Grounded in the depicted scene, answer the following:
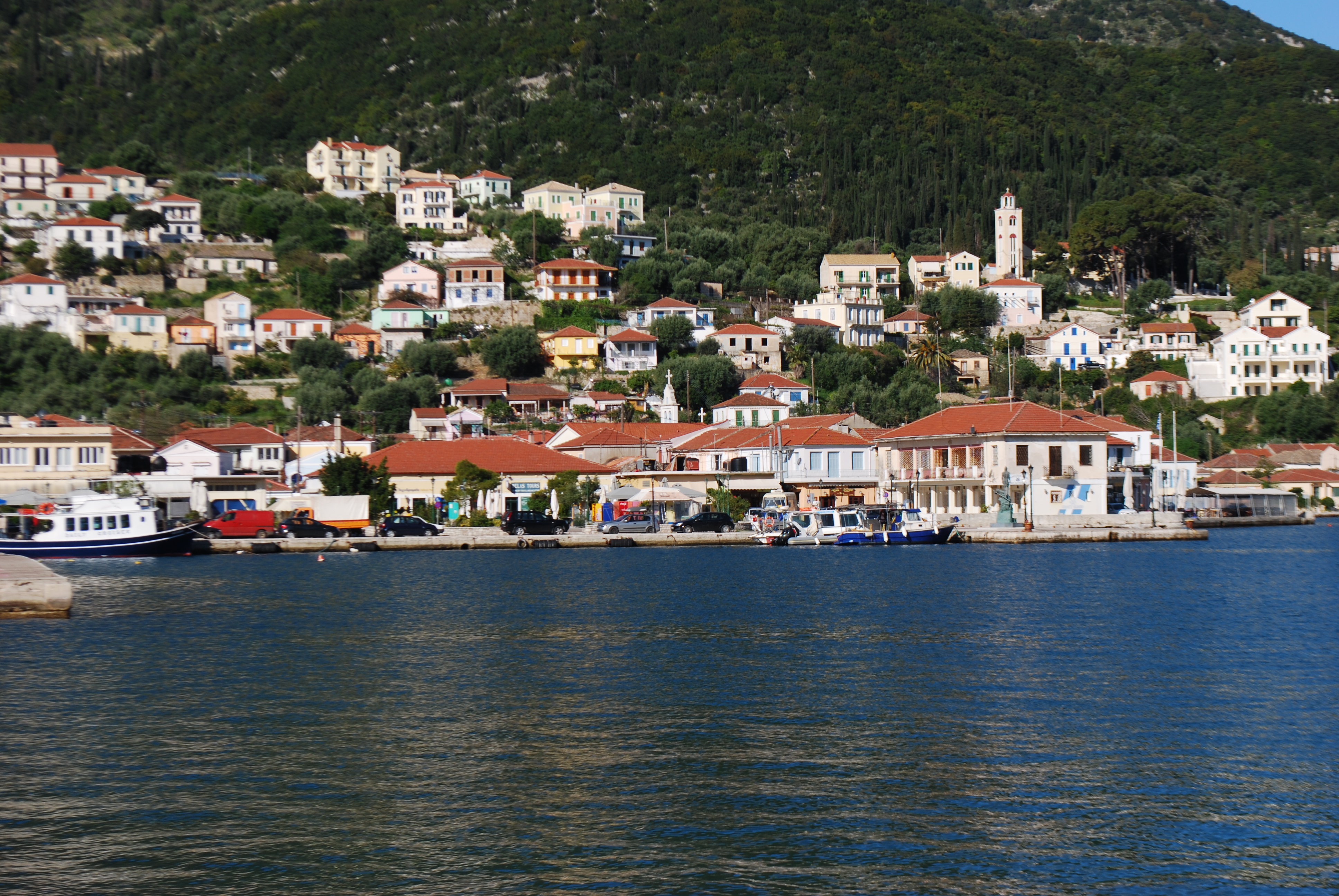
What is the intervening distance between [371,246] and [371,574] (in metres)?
74.1

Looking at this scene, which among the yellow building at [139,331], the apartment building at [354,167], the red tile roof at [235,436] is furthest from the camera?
the apartment building at [354,167]

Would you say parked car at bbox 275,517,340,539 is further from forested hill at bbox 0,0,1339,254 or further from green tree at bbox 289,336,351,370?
forested hill at bbox 0,0,1339,254

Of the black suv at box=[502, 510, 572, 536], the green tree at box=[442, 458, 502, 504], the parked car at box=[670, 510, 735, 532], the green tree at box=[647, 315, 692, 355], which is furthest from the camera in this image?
the green tree at box=[647, 315, 692, 355]

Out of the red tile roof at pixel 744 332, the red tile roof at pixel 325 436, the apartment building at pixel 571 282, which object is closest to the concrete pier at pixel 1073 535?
the red tile roof at pixel 325 436

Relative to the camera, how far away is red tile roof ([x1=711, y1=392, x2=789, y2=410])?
85.1 metres

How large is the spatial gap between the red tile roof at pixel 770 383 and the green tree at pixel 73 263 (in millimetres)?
52886

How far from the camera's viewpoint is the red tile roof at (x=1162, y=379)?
99812 millimetres

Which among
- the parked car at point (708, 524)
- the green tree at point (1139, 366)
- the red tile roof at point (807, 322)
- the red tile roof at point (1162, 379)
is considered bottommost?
the parked car at point (708, 524)

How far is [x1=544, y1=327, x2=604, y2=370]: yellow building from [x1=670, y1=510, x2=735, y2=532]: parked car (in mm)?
41810

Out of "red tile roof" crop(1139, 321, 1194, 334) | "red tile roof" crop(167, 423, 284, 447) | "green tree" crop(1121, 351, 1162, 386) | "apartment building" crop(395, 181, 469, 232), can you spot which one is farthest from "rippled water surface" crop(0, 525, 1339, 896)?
"apartment building" crop(395, 181, 469, 232)

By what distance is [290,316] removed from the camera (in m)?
101

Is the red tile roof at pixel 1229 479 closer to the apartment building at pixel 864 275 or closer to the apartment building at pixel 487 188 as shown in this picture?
the apartment building at pixel 864 275

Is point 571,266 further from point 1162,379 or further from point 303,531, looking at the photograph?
point 303,531

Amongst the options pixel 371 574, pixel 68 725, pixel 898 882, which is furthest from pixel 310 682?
pixel 371 574
